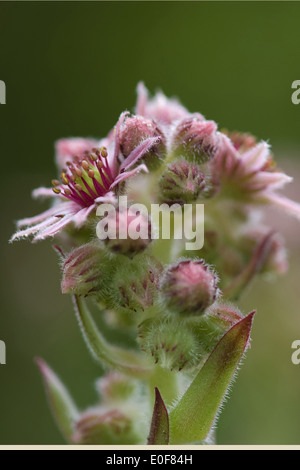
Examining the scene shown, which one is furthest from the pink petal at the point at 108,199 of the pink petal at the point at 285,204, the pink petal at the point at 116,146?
the pink petal at the point at 285,204

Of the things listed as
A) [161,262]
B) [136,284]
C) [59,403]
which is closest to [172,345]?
[136,284]

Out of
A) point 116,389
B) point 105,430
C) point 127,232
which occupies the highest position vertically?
point 127,232

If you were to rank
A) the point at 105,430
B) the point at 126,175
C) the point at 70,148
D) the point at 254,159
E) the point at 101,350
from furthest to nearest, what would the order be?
the point at 70,148 → the point at 254,159 → the point at 105,430 → the point at 101,350 → the point at 126,175

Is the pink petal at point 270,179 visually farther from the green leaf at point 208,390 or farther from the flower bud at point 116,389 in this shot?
the flower bud at point 116,389

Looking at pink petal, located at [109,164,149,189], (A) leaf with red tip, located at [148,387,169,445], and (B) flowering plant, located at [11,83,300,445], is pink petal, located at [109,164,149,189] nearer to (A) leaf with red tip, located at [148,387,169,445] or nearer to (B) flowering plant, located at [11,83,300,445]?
(B) flowering plant, located at [11,83,300,445]

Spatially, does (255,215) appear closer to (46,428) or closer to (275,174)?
(275,174)

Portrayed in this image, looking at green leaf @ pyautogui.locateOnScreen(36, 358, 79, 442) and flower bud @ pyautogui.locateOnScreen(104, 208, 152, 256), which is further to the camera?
green leaf @ pyautogui.locateOnScreen(36, 358, 79, 442)

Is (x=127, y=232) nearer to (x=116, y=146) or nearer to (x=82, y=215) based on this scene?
(x=82, y=215)

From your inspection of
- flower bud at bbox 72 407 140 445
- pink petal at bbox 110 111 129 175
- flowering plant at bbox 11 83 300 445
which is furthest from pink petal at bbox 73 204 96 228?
flower bud at bbox 72 407 140 445
